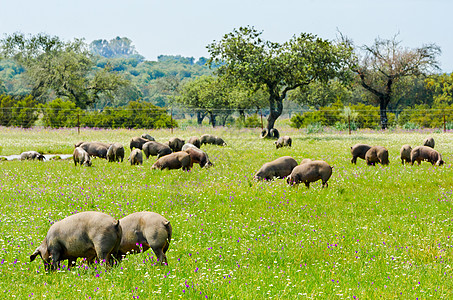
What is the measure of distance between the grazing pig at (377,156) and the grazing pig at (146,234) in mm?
13159

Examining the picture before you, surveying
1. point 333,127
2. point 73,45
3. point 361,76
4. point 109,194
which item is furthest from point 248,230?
point 73,45

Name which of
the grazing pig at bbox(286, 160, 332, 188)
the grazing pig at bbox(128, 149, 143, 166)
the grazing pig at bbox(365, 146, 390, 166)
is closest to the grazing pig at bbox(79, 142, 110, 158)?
the grazing pig at bbox(128, 149, 143, 166)

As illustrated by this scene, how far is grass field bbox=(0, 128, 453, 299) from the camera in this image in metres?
5.61

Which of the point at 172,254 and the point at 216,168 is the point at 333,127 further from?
the point at 172,254

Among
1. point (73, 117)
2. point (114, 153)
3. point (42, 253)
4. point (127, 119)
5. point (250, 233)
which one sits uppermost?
point (73, 117)

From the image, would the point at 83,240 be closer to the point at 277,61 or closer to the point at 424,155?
the point at 424,155

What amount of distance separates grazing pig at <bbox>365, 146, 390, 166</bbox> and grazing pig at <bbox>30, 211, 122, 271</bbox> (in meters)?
13.7

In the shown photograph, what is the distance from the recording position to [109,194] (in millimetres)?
11805

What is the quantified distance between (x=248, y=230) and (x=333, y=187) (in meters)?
4.95

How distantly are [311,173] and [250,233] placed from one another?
4.58m

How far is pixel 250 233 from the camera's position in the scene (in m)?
8.57

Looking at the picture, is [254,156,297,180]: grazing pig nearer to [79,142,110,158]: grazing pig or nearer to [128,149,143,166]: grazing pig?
[128,149,143,166]: grazing pig

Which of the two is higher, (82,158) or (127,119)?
(127,119)

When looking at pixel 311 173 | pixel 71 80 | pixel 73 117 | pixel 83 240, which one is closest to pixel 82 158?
pixel 311 173
